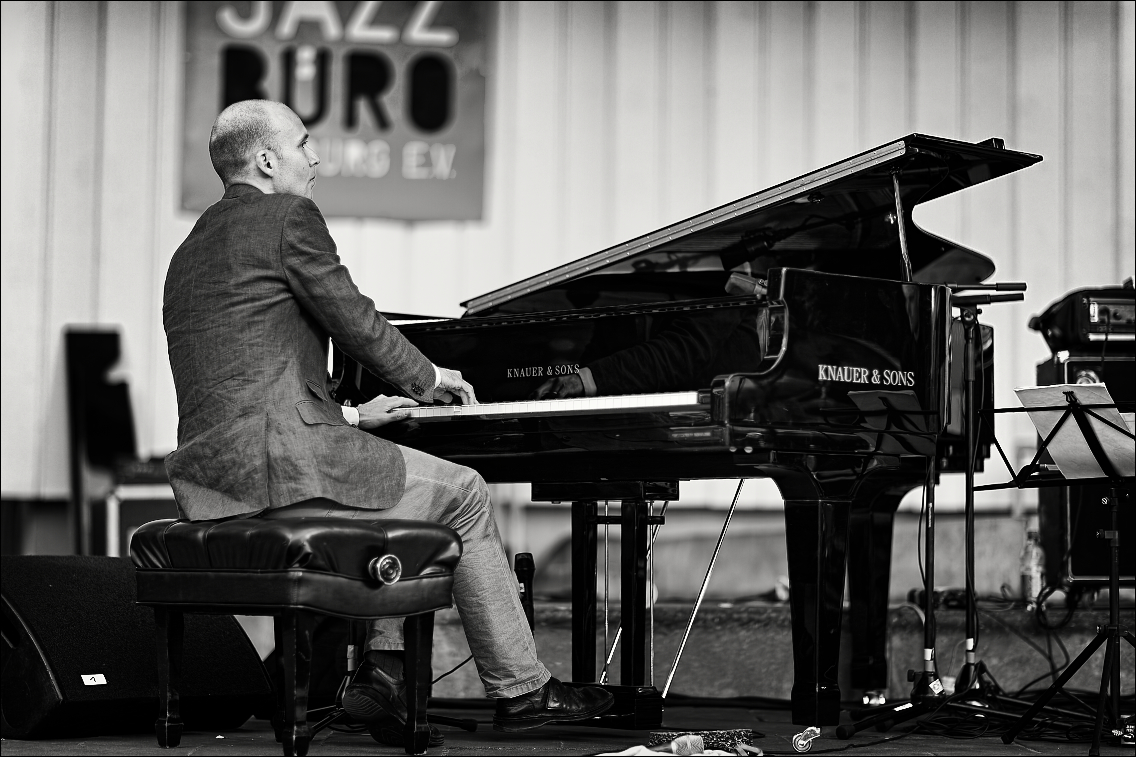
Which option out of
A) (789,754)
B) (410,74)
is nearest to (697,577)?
(410,74)

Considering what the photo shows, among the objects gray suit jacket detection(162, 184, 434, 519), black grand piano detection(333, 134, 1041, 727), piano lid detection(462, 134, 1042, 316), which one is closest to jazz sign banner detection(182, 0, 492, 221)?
piano lid detection(462, 134, 1042, 316)

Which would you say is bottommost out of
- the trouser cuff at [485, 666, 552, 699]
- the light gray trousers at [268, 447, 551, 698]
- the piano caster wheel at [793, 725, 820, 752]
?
the piano caster wheel at [793, 725, 820, 752]

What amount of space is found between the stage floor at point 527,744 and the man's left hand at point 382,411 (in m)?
0.75

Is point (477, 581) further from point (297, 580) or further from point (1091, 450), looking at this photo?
point (1091, 450)

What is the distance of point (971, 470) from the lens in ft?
11.3

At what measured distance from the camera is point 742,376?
2.82 m

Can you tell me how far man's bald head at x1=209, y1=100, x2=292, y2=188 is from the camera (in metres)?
2.92

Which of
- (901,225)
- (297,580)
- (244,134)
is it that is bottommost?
(297,580)

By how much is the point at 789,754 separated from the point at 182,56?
4524 mm

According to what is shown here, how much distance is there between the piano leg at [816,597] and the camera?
121 inches

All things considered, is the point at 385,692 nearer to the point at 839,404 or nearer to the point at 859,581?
the point at 839,404

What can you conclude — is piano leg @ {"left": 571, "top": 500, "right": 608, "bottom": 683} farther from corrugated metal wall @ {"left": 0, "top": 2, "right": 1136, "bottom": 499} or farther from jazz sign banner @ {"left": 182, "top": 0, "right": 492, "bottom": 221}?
jazz sign banner @ {"left": 182, "top": 0, "right": 492, "bottom": 221}

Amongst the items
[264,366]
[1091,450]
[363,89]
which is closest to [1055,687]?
[1091,450]

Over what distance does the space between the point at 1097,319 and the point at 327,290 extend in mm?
2622
